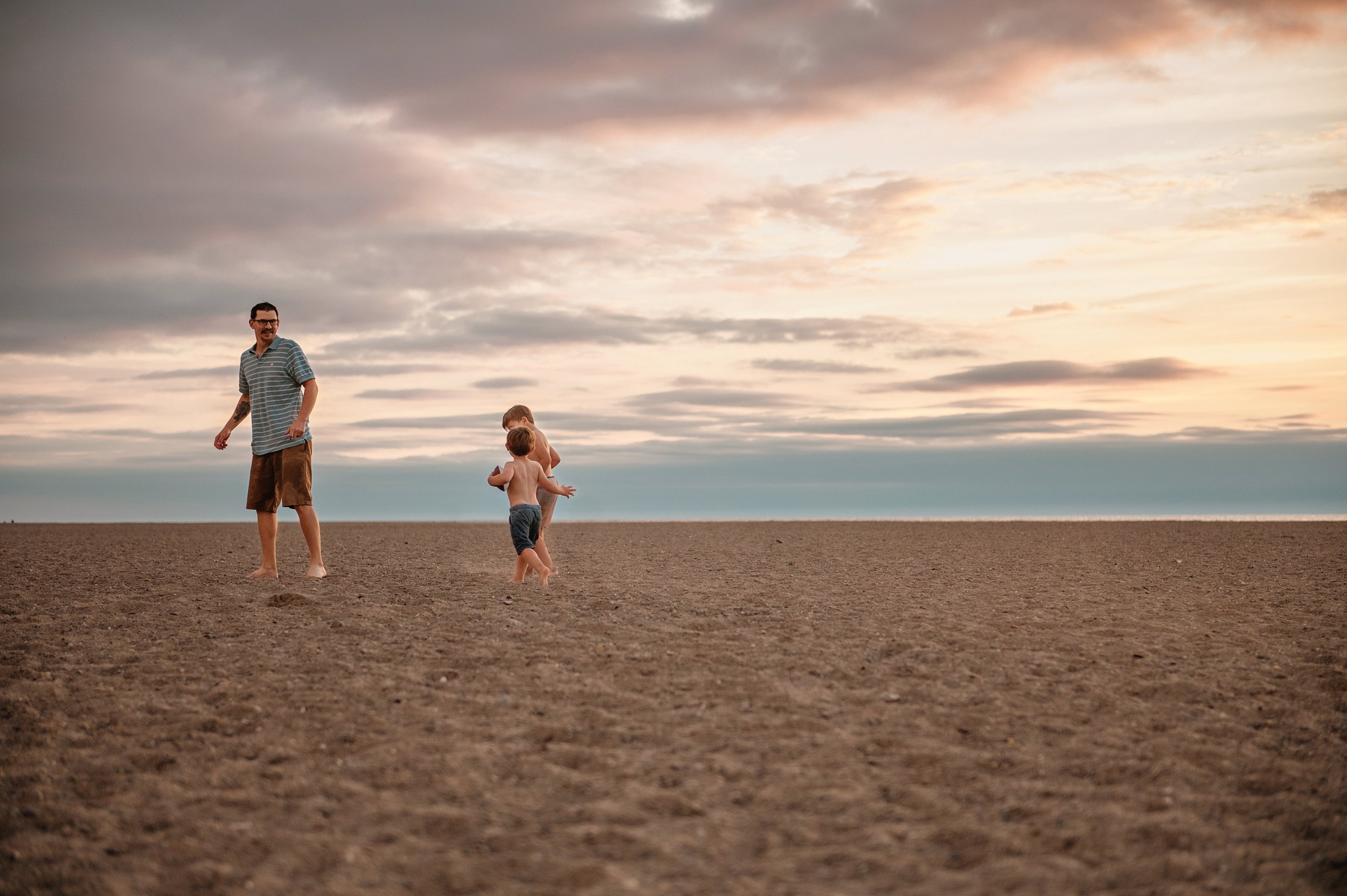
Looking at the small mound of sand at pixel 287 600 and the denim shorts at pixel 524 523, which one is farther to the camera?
the denim shorts at pixel 524 523

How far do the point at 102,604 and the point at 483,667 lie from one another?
4385mm

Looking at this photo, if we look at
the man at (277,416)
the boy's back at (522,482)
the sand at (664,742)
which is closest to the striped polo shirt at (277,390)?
the man at (277,416)

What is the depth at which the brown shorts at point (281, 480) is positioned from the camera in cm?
856

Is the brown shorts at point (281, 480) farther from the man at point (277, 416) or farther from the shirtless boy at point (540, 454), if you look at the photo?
the shirtless boy at point (540, 454)

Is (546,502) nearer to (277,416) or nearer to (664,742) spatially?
(277,416)

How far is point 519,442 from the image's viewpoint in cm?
870

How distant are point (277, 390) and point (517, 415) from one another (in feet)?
7.44

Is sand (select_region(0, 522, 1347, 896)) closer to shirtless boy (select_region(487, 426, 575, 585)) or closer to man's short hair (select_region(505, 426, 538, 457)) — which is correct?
shirtless boy (select_region(487, 426, 575, 585))

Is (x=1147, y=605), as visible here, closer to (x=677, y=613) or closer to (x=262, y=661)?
(x=677, y=613)

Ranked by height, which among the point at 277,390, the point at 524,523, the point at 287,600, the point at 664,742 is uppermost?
the point at 277,390

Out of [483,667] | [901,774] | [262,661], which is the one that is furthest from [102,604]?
[901,774]

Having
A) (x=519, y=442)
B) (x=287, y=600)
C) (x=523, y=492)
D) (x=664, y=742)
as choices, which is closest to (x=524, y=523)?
(x=523, y=492)

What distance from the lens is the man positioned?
8.59 metres

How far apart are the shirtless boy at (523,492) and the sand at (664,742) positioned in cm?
33
